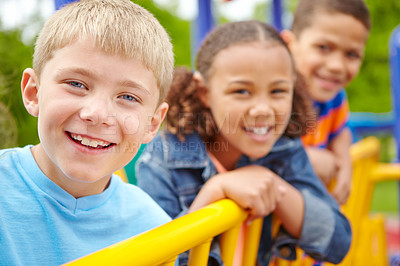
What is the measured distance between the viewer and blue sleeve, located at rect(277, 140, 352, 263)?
1.25m

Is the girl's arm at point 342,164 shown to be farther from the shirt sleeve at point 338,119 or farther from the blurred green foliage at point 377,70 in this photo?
the blurred green foliage at point 377,70

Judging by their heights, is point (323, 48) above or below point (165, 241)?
above

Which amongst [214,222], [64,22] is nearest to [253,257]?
[214,222]

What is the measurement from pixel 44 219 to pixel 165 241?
246mm

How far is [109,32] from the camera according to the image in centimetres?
75

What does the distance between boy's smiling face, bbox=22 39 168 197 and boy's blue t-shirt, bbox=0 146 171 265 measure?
0.03 m

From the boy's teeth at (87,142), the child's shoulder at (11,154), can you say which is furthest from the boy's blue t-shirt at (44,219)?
the boy's teeth at (87,142)

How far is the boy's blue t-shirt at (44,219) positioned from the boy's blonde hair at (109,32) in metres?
0.19

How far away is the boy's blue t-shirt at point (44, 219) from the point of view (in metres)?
0.73

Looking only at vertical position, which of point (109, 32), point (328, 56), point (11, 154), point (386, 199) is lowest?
point (386, 199)

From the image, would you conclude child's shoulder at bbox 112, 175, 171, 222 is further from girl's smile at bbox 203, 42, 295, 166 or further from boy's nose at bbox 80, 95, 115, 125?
girl's smile at bbox 203, 42, 295, 166

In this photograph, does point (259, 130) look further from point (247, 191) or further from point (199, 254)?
point (199, 254)

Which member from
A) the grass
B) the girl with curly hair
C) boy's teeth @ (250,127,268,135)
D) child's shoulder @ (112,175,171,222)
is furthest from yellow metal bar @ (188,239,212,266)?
the grass

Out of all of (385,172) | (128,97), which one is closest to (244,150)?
(128,97)
